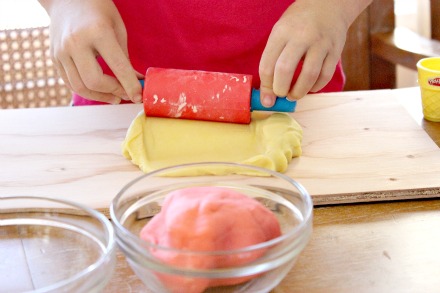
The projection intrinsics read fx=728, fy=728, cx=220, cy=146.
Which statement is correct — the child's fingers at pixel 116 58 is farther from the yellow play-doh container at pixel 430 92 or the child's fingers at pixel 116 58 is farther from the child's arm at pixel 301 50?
the yellow play-doh container at pixel 430 92

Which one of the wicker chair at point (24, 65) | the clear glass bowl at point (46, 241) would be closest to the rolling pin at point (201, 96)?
the clear glass bowl at point (46, 241)

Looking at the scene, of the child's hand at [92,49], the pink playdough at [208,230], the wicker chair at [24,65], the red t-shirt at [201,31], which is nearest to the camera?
the pink playdough at [208,230]

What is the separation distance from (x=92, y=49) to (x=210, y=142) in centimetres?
23

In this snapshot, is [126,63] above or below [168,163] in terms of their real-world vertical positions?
above

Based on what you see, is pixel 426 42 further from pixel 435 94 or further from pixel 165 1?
pixel 165 1

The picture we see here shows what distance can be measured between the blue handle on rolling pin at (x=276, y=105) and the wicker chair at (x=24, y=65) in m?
0.67

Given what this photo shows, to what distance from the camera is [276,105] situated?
1.13 metres

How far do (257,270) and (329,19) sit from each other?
1.89 ft

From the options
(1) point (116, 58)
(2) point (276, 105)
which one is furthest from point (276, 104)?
(1) point (116, 58)

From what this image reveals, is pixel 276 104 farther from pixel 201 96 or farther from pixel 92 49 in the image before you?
pixel 92 49

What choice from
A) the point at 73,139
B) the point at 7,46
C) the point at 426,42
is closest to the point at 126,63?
the point at 73,139

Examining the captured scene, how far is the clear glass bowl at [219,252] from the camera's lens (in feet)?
2.10

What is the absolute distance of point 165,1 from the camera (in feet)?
4.25

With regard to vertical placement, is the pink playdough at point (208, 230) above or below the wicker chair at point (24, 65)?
above
